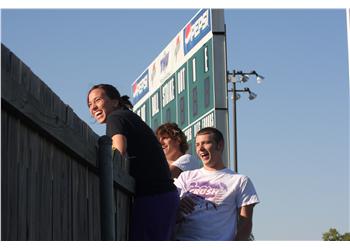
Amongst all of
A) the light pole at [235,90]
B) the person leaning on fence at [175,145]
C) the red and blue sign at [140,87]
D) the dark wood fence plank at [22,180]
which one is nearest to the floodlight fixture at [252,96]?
the light pole at [235,90]

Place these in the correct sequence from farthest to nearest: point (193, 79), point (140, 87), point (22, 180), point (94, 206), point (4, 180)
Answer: point (140, 87)
point (193, 79)
point (94, 206)
point (22, 180)
point (4, 180)

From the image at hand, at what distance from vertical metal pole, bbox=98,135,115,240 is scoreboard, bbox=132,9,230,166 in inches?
343

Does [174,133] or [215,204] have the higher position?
[174,133]

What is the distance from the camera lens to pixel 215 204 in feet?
17.3

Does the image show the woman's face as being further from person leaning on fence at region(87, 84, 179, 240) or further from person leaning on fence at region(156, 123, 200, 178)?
person leaning on fence at region(156, 123, 200, 178)

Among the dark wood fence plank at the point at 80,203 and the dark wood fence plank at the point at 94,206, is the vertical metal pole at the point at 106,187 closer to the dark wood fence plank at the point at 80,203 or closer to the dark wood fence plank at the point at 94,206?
the dark wood fence plank at the point at 94,206

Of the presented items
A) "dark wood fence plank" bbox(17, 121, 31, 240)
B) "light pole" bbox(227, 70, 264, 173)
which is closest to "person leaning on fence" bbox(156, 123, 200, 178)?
"dark wood fence plank" bbox(17, 121, 31, 240)

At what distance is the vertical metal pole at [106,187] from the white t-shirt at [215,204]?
1077 mm

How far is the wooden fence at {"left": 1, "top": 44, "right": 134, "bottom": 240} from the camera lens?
8.91ft

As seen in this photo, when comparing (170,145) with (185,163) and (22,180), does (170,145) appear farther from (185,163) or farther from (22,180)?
(22,180)

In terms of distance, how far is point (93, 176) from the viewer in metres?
4.18

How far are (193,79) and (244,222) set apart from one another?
992 cm

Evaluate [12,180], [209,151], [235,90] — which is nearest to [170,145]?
[209,151]

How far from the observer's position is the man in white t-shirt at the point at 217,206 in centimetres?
525
